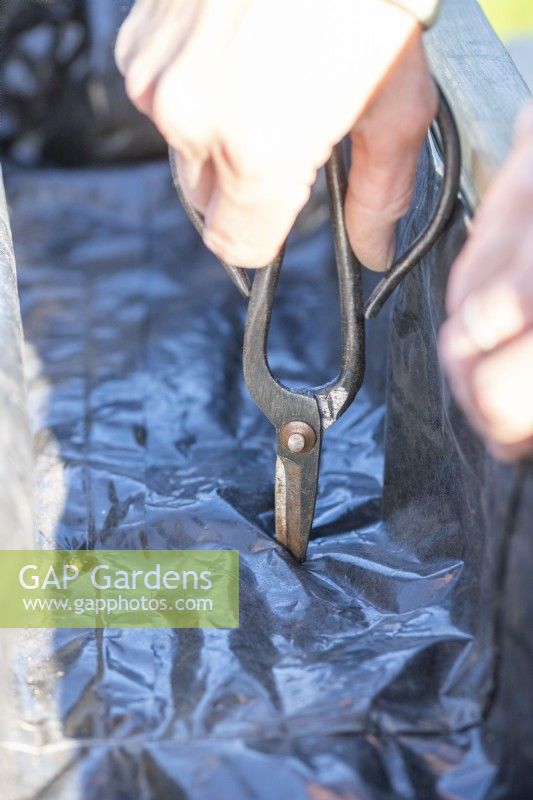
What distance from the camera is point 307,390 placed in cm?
66

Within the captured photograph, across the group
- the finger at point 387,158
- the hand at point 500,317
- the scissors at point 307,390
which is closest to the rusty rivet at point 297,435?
the scissors at point 307,390

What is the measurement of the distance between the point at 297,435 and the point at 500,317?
0.91ft

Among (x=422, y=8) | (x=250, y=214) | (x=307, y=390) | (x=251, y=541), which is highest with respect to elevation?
(x=422, y=8)

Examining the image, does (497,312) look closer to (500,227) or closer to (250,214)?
(500,227)

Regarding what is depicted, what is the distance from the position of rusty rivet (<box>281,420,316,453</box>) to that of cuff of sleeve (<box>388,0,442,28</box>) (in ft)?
0.85

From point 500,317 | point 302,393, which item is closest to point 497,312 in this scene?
point 500,317

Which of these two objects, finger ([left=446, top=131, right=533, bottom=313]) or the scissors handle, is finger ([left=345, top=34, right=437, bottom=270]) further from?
finger ([left=446, top=131, right=533, bottom=313])

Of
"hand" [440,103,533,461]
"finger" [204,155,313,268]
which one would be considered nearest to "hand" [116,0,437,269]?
"finger" [204,155,313,268]

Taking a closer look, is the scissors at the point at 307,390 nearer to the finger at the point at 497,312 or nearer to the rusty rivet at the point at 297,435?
the rusty rivet at the point at 297,435

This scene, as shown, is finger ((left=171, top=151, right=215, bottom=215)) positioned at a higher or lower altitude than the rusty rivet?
higher

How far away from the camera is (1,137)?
4.00ft

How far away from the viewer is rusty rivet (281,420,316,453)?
0.66 m

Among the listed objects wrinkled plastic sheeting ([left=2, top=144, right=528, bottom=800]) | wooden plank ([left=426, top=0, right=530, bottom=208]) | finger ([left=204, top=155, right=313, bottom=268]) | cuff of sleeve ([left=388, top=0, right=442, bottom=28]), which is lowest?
wrinkled plastic sheeting ([left=2, top=144, right=528, bottom=800])

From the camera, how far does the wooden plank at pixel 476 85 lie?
0.54 metres
